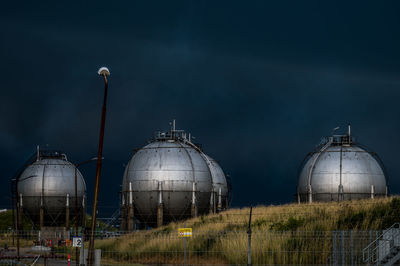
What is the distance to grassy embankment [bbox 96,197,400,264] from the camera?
28.6 metres

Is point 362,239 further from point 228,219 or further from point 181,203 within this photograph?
point 181,203

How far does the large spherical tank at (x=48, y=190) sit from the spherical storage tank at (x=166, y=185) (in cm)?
1145

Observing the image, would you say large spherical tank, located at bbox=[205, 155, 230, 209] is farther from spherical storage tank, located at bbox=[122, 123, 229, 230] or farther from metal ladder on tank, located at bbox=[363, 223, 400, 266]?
metal ladder on tank, located at bbox=[363, 223, 400, 266]

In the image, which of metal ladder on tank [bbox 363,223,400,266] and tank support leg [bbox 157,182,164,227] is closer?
metal ladder on tank [bbox 363,223,400,266]

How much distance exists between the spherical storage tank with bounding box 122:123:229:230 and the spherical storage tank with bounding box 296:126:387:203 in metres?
9.17

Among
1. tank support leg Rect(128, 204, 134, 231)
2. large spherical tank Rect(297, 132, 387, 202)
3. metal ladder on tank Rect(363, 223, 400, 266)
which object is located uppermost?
large spherical tank Rect(297, 132, 387, 202)

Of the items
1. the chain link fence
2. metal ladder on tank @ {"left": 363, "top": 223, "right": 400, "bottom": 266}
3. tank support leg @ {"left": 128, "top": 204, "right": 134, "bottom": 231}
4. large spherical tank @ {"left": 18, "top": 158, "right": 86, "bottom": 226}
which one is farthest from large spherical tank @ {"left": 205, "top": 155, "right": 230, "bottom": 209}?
metal ladder on tank @ {"left": 363, "top": 223, "right": 400, "bottom": 266}

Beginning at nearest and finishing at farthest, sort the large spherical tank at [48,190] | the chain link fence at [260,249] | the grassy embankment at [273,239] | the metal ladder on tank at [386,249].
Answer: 1. the metal ladder on tank at [386,249]
2. the chain link fence at [260,249]
3. the grassy embankment at [273,239]
4. the large spherical tank at [48,190]

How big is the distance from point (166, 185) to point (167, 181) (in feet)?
1.19

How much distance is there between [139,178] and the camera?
178ft

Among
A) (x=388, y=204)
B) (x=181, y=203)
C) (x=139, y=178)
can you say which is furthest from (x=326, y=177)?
(x=388, y=204)

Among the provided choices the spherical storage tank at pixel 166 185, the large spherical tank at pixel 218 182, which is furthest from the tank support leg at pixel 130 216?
the large spherical tank at pixel 218 182

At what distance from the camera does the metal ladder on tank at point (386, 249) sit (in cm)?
2552

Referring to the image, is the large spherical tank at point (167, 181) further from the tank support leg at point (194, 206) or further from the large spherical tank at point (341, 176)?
the large spherical tank at point (341, 176)
